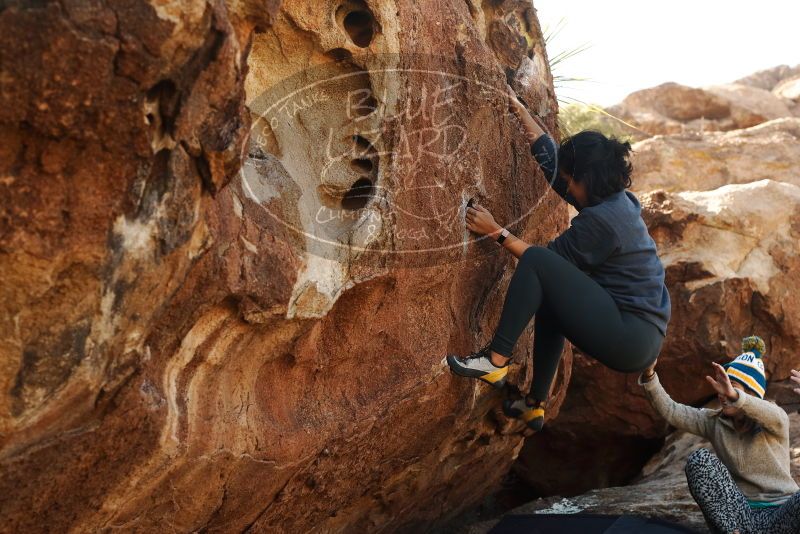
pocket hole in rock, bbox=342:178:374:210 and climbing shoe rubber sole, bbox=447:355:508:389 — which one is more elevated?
pocket hole in rock, bbox=342:178:374:210

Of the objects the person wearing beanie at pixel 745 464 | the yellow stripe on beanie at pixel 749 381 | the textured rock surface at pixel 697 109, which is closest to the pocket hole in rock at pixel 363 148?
the person wearing beanie at pixel 745 464

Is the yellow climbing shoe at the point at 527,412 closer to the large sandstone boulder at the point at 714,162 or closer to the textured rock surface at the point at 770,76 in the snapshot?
the large sandstone boulder at the point at 714,162

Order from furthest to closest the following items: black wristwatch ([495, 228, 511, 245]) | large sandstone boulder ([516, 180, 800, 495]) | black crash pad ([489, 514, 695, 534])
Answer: large sandstone boulder ([516, 180, 800, 495]) → black crash pad ([489, 514, 695, 534]) → black wristwatch ([495, 228, 511, 245])

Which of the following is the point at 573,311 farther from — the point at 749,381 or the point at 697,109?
the point at 697,109

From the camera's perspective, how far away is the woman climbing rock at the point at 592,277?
3.80 metres

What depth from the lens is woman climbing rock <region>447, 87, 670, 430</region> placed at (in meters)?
3.80

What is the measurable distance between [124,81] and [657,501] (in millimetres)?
4327

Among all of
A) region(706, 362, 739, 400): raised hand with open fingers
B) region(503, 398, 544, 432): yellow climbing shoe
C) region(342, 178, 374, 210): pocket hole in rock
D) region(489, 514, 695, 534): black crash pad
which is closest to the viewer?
region(342, 178, 374, 210): pocket hole in rock

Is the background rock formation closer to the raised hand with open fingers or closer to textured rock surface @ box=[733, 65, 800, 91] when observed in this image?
textured rock surface @ box=[733, 65, 800, 91]

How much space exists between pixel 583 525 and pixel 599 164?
2041 millimetres

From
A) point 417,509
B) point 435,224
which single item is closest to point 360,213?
point 435,224

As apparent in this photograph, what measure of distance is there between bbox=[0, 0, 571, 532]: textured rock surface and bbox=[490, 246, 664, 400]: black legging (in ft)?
1.48

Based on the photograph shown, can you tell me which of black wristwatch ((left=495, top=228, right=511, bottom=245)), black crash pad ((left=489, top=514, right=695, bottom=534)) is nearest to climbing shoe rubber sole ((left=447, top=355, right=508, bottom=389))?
black wristwatch ((left=495, top=228, right=511, bottom=245))

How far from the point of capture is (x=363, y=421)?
13.2 ft
